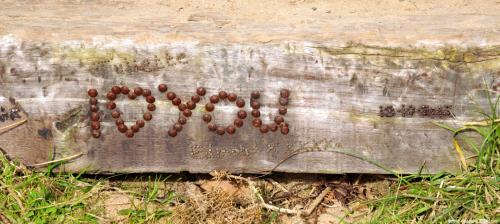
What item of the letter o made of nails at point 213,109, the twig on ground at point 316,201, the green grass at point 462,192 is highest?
the letter o made of nails at point 213,109

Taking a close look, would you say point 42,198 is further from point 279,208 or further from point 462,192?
point 462,192

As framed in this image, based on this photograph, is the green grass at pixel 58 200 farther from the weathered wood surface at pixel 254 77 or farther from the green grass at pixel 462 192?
the green grass at pixel 462 192

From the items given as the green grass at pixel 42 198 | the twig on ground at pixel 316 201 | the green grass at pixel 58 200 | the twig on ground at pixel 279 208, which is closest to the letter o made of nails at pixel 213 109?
the twig on ground at pixel 279 208

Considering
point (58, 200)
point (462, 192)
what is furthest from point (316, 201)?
point (58, 200)

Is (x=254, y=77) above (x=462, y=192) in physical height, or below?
above

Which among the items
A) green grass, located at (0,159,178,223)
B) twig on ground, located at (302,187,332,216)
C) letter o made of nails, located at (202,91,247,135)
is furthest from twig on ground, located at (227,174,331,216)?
green grass, located at (0,159,178,223)

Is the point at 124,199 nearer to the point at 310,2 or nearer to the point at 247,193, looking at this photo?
the point at 247,193
